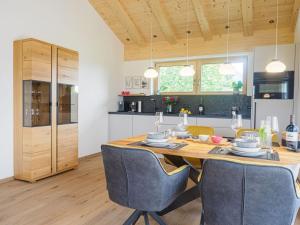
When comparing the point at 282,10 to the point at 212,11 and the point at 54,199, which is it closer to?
the point at 212,11

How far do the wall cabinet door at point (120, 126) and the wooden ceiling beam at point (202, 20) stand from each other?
2291 mm

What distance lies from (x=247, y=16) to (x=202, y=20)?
30.6 inches

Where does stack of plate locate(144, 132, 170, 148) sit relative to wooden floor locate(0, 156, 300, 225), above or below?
above

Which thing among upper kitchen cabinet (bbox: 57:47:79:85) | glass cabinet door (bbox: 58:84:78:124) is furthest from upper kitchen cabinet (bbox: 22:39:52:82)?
glass cabinet door (bbox: 58:84:78:124)

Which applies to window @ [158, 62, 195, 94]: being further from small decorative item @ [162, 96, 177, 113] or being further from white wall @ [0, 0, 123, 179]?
white wall @ [0, 0, 123, 179]

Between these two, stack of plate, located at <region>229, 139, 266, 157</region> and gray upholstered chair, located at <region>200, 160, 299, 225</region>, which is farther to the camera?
stack of plate, located at <region>229, 139, 266, 157</region>

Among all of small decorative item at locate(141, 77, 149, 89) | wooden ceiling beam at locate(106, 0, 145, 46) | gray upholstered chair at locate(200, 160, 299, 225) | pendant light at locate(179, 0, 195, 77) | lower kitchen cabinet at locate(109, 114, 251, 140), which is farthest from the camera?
small decorative item at locate(141, 77, 149, 89)

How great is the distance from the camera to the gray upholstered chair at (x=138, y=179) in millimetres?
1722

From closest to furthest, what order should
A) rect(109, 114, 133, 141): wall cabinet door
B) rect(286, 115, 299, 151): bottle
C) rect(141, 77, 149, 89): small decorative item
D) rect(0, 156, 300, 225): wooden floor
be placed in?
rect(286, 115, 299, 151): bottle → rect(0, 156, 300, 225): wooden floor → rect(109, 114, 133, 141): wall cabinet door → rect(141, 77, 149, 89): small decorative item

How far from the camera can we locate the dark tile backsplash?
15.8ft

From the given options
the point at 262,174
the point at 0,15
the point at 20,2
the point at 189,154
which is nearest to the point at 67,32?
the point at 20,2

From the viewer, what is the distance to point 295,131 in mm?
2078

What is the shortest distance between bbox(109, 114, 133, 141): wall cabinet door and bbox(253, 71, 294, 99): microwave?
2.58 metres

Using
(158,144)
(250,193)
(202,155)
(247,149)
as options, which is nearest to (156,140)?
(158,144)
